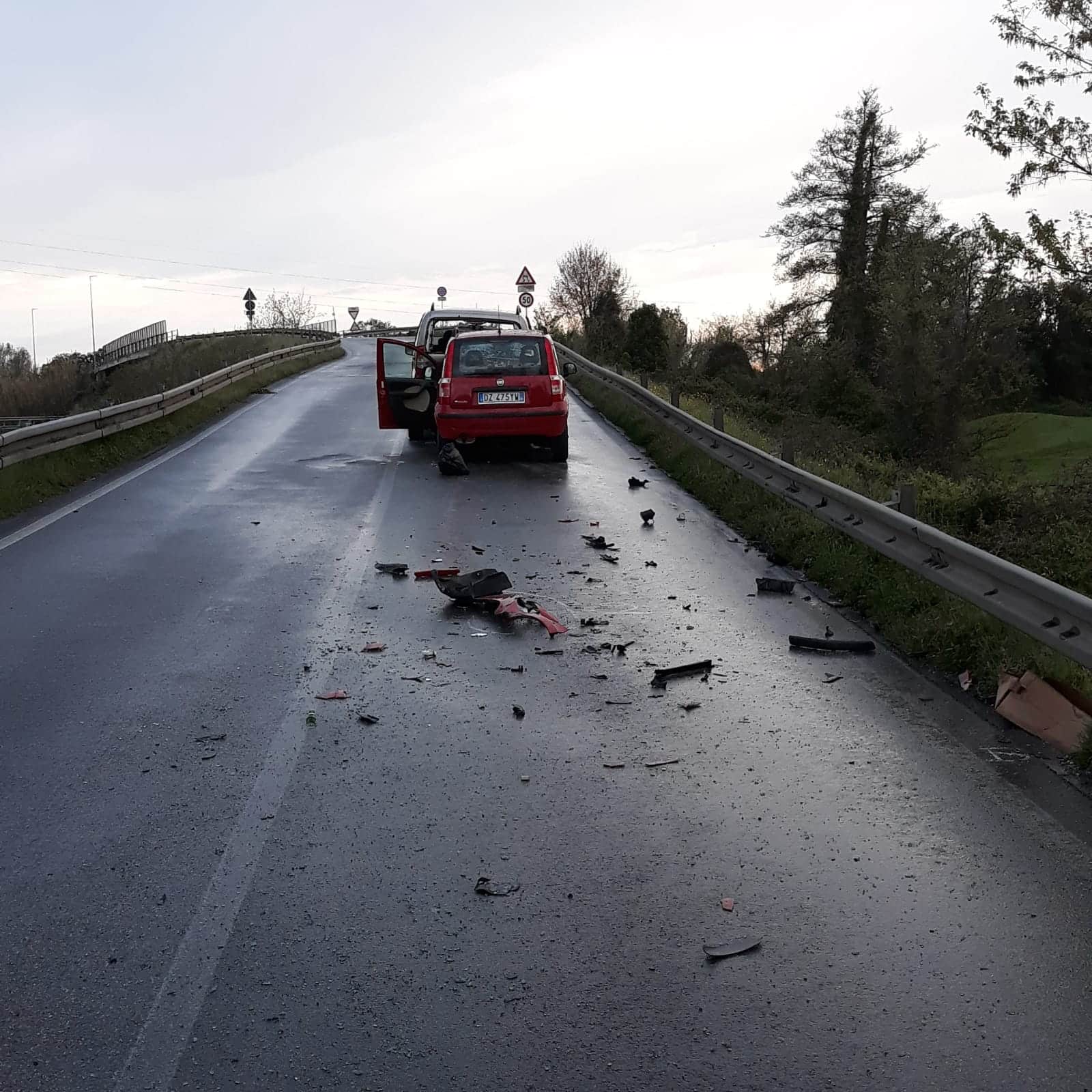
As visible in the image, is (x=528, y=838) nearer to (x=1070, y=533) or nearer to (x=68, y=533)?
(x=68, y=533)

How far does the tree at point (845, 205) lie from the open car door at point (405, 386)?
39960 millimetres

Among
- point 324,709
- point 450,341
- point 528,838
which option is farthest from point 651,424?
point 528,838

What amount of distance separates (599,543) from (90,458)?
8634 mm

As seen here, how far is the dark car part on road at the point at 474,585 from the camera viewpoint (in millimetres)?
8531

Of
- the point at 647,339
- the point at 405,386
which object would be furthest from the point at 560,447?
the point at 647,339

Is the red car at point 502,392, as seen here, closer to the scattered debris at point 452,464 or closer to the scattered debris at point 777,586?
the scattered debris at point 452,464

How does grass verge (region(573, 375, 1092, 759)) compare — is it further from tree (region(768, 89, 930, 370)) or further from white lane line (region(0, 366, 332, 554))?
tree (region(768, 89, 930, 370))

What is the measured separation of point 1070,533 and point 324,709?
34.0ft

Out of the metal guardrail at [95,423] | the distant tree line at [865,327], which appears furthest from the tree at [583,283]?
the metal guardrail at [95,423]

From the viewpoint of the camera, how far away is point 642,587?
9062mm

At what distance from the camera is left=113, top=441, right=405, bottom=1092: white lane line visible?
311 cm

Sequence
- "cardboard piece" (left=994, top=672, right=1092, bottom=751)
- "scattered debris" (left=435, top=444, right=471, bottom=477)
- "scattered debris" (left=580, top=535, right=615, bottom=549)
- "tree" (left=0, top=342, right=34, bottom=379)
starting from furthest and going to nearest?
1. "tree" (left=0, top=342, right=34, bottom=379)
2. "scattered debris" (left=435, top=444, right=471, bottom=477)
3. "scattered debris" (left=580, top=535, right=615, bottom=549)
4. "cardboard piece" (left=994, top=672, right=1092, bottom=751)

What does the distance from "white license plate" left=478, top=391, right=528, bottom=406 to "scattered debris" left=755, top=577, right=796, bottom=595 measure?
25.1ft

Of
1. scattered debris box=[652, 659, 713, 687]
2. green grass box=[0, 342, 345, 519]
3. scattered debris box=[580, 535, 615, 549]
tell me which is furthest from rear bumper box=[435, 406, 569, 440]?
scattered debris box=[652, 659, 713, 687]
